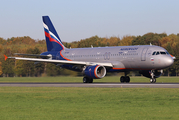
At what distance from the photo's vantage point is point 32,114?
12.4 meters

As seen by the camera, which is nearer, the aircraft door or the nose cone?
the nose cone

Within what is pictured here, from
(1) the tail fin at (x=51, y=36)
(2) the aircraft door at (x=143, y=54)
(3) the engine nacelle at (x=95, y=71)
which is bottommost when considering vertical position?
(3) the engine nacelle at (x=95, y=71)

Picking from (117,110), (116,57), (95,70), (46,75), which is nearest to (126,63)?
(116,57)

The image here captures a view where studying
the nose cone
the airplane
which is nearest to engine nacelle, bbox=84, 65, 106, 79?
the airplane

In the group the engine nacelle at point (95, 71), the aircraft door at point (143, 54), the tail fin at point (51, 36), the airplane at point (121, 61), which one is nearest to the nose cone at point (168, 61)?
the airplane at point (121, 61)

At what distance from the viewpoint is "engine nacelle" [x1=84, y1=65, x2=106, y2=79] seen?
36000 mm

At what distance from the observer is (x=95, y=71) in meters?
36.0

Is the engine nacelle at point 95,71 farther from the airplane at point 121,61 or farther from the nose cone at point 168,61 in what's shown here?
the nose cone at point 168,61

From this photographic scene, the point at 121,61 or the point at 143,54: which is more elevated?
the point at 143,54

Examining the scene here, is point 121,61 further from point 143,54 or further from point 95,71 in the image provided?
point 95,71

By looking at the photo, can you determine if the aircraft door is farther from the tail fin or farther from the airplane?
the tail fin

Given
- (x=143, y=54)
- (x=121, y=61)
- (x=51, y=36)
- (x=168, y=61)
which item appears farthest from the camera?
(x=51, y=36)

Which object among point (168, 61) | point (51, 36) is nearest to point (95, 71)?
point (168, 61)

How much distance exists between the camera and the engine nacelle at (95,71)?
3600 cm
